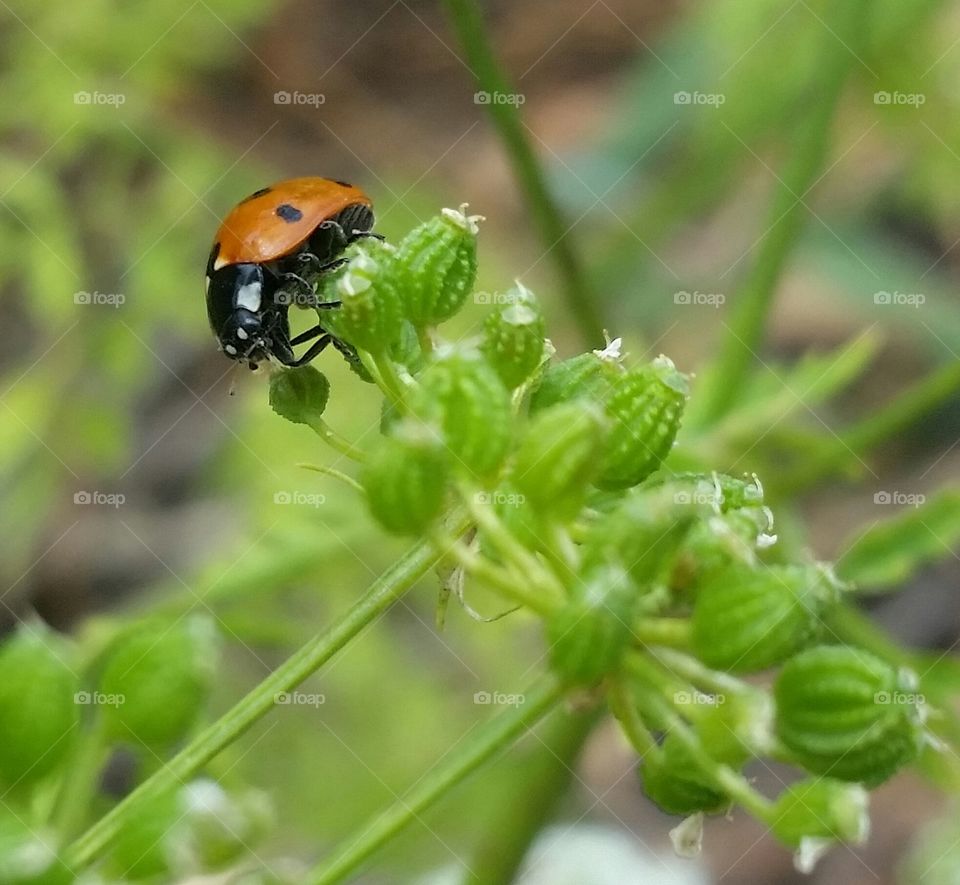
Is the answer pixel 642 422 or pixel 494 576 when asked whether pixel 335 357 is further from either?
pixel 494 576

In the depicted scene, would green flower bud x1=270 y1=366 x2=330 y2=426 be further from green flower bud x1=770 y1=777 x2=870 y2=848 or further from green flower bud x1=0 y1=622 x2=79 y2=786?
green flower bud x1=770 y1=777 x2=870 y2=848

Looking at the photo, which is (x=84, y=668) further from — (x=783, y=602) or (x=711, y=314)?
(x=711, y=314)

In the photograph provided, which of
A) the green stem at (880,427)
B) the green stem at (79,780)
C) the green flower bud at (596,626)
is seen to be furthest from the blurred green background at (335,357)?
the green flower bud at (596,626)

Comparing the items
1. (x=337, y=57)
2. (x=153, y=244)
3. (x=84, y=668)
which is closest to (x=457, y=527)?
(x=84, y=668)

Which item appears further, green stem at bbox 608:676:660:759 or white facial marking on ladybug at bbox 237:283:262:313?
white facial marking on ladybug at bbox 237:283:262:313

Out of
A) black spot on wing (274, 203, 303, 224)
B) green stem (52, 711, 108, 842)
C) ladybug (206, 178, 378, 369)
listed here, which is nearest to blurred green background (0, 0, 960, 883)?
ladybug (206, 178, 378, 369)

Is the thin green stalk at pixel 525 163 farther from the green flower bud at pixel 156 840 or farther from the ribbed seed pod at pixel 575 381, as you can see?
the green flower bud at pixel 156 840

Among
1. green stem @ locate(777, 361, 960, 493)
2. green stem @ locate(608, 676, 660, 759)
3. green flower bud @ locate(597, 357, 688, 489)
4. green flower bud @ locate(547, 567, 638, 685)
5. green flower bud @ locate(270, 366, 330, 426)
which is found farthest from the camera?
green stem @ locate(777, 361, 960, 493)
